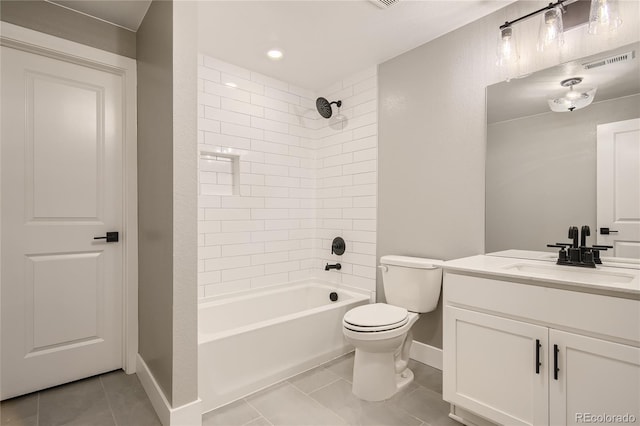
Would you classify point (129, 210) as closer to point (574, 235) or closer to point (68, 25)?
point (68, 25)

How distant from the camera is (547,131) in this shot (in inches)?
74.0

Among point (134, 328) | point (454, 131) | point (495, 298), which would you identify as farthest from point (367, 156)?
point (134, 328)

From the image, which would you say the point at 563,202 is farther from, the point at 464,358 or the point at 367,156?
the point at 367,156

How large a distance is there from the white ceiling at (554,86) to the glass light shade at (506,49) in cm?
13

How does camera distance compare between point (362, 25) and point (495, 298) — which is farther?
point (362, 25)

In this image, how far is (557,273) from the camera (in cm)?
151

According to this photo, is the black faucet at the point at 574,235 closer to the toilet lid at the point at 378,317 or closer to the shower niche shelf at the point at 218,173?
the toilet lid at the point at 378,317

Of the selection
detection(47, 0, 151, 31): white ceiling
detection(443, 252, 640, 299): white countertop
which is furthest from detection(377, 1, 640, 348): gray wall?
detection(47, 0, 151, 31): white ceiling

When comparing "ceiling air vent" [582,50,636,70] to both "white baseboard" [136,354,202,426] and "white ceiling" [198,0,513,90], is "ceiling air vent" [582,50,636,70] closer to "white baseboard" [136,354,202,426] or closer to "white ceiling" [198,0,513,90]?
"white ceiling" [198,0,513,90]

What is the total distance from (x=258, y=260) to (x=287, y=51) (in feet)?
6.04

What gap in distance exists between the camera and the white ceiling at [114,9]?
200 cm

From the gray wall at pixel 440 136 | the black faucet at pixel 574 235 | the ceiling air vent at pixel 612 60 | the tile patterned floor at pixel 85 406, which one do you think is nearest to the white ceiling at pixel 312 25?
the gray wall at pixel 440 136

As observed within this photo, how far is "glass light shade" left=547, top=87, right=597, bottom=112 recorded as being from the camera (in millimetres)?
1729

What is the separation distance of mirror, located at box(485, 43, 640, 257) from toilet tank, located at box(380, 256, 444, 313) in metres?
0.41
